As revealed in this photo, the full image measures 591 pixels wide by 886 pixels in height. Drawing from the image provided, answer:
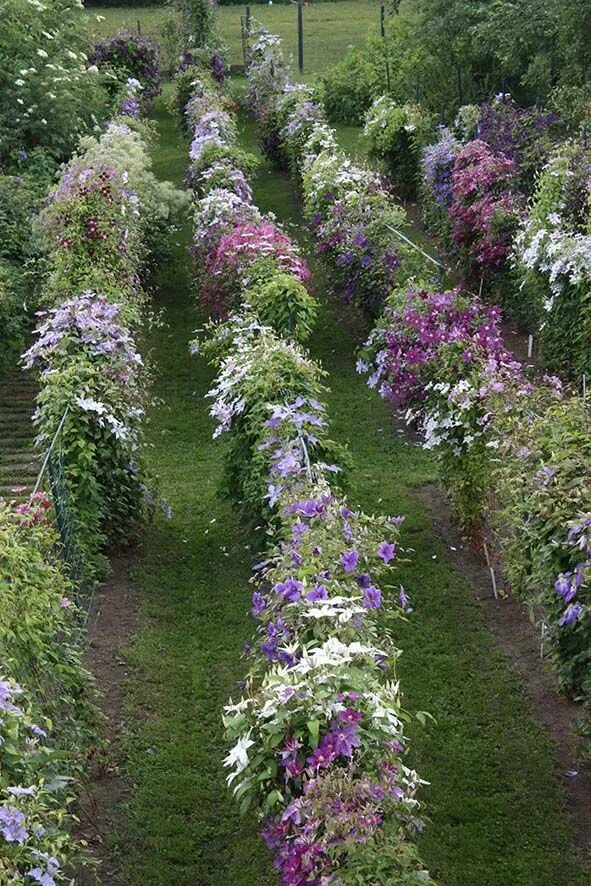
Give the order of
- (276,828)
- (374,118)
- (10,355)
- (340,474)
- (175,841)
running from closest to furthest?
(276,828) → (175,841) → (340,474) → (10,355) → (374,118)

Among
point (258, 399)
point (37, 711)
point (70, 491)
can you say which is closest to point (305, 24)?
point (258, 399)

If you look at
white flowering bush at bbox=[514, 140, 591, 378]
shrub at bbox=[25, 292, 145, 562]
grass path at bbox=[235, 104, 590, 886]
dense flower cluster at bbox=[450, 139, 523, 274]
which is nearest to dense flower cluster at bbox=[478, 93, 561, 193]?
dense flower cluster at bbox=[450, 139, 523, 274]

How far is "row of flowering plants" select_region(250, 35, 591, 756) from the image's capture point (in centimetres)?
524

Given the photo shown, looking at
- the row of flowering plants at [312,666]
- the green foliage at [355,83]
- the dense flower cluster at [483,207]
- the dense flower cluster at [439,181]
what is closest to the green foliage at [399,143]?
the dense flower cluster at [439,181]

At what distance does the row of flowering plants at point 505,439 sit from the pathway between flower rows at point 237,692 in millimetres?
482

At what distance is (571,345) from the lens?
34.0 feet

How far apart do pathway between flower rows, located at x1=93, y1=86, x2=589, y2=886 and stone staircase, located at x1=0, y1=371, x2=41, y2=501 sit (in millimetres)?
1072

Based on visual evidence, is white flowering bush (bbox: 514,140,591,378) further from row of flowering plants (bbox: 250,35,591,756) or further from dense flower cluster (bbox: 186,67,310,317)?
dense flower cluster (bbox: 186,67,310,317)

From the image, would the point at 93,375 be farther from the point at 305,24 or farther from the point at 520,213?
the point at 305,24

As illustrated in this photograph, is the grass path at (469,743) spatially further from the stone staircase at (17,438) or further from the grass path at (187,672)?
the stone staircase at (17,438)

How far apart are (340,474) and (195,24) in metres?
21.7

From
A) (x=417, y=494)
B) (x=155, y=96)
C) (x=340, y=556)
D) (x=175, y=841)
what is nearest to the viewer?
(x=340, y=556)

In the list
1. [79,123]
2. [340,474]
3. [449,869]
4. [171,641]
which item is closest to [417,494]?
[340,474]

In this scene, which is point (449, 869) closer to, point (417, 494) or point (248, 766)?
point (248, 766)
